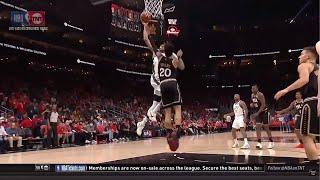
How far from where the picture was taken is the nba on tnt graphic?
704cm

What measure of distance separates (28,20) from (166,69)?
2.54 metres

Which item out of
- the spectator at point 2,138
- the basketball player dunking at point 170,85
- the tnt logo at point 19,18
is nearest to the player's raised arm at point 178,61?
the basketball player dunking at point 170,85

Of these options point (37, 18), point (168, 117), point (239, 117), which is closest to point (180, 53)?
point (168, 117)

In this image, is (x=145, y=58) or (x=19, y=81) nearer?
(x=145, y=58)

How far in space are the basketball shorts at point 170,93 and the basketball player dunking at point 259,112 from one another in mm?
1390

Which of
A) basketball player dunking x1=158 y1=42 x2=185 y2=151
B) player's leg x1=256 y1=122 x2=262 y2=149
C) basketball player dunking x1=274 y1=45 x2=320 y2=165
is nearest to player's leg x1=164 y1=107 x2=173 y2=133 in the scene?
basketball player dunking x1=158 y1=42 x2=185 y2=151

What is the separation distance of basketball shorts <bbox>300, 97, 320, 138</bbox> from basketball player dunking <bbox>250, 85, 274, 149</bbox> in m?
2.15

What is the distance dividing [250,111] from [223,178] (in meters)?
2.48

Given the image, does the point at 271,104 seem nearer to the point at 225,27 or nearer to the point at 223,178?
the point at 225,27

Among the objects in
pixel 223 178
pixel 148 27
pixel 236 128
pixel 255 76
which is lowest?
pixel 223 178

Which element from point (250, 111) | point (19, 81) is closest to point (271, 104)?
point (250, 111)

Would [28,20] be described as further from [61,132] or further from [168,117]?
[61,132]

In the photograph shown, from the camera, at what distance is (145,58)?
23.9 ft

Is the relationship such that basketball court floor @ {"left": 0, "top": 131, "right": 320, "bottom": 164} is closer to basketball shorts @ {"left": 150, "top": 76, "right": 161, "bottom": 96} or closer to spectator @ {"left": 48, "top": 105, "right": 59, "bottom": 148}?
basketball shorts @ {"left": 150, "top": 76, "right": 161, "bottom": 96}
